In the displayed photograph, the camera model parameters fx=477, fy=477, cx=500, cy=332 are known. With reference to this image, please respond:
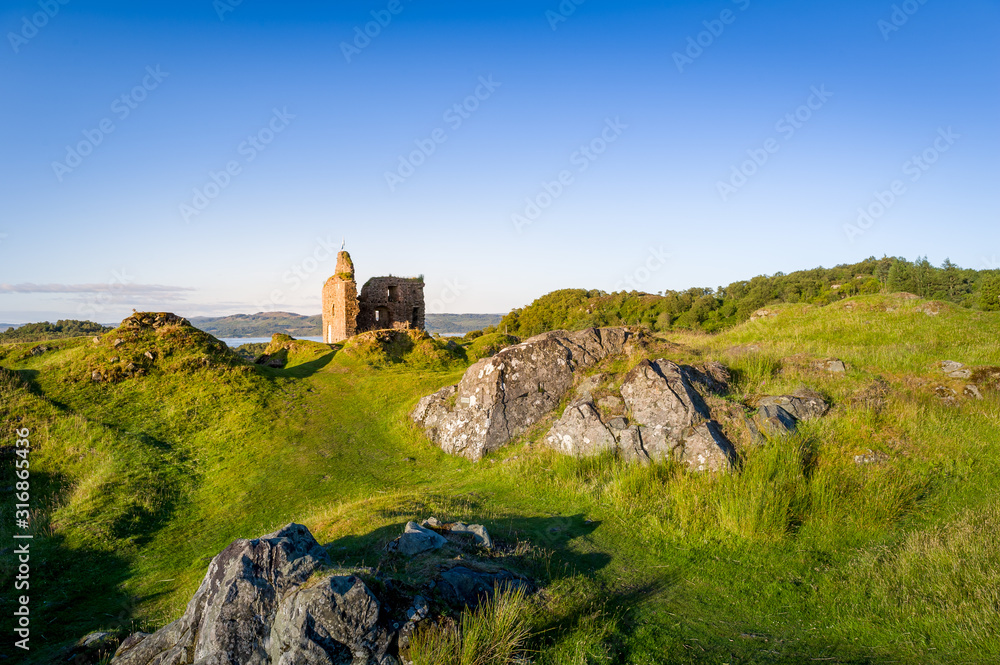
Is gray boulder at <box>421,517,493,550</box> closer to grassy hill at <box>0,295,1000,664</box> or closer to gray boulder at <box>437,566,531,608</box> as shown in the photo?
grassy hill at <box>0,295,1000,664</box>

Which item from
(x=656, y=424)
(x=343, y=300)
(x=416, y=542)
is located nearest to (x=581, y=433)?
(x=656, y=424)

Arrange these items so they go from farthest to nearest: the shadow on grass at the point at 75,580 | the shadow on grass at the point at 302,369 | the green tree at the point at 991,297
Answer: the green tree at the point at 991,297
the shadow on grass at the point at 302,369
the shadow on grass at the point at 75,580

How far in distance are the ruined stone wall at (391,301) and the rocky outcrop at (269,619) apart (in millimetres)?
26232

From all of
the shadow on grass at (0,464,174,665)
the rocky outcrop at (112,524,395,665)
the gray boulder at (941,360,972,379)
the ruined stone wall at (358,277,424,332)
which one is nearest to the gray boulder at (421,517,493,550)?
the rocky outcrop at (112,524,395,665)

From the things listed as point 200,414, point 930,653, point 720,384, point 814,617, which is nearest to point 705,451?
point 720,384

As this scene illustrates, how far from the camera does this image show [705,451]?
348 inches

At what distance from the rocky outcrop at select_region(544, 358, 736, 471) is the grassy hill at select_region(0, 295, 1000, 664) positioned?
17.9 inches

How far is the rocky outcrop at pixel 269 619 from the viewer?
13.7 feet

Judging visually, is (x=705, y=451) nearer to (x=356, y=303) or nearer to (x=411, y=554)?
(x=411, y=554)

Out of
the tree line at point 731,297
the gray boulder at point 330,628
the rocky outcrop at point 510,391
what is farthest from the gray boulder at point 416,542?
the tree line at point 731,297

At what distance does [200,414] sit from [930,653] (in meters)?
16.9

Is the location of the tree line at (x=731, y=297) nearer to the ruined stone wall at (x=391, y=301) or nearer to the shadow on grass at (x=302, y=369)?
the ruined stone wall at (x=391, y=301)

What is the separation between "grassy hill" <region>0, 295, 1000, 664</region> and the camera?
207 inches

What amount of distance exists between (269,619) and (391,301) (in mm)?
27951
